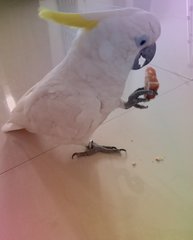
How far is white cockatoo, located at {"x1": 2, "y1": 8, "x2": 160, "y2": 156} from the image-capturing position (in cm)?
62

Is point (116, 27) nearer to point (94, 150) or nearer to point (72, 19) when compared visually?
point (72, 19)

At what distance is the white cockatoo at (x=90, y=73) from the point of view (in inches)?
24.3

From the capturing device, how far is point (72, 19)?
2.04 ft

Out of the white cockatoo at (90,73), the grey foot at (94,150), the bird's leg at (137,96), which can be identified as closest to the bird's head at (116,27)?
the white cockatoo at (90,73)

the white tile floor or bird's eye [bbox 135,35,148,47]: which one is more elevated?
bird's eye [bbox 135,35,148,47]

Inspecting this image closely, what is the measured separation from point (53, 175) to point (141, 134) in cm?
30

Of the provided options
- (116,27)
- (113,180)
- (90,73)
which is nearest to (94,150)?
(113,180)

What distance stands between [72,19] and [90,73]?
125 mm

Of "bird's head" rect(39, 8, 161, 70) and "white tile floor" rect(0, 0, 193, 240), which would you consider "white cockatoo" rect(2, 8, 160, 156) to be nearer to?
"bird's head" rect(39, 8, 161, 70)

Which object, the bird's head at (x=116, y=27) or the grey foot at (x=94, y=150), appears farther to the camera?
the grey foot at (x=94, y=150)

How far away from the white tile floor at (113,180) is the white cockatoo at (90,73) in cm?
12

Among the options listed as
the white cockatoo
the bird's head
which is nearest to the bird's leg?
the white cockatoo

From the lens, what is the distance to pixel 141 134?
2.93ft

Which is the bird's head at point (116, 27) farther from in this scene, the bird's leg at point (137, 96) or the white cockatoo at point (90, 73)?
the bird's leg at point (137, 96)
